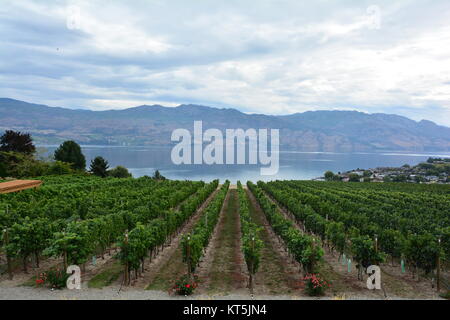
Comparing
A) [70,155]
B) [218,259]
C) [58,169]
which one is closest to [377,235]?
[218,259]

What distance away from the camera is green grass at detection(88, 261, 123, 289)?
1338 cm

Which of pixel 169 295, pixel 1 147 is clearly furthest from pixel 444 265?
pixel 1 147

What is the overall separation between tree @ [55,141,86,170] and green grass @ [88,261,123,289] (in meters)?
65.9

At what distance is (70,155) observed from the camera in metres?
75.6

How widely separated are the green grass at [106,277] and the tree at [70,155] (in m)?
65.9

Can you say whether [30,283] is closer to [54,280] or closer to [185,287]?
[54,280]

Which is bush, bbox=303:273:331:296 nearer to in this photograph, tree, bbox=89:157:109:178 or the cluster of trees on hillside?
the cluster of trees on hillside

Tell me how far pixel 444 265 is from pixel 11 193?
35002 mm

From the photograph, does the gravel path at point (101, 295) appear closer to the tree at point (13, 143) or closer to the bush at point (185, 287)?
the bush at point (185, 287)

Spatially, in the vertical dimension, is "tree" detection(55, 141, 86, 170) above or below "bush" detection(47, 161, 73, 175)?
above

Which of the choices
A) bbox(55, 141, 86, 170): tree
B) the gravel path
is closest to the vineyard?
the gravel path

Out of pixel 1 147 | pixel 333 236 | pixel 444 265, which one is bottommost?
pixel 444 265
